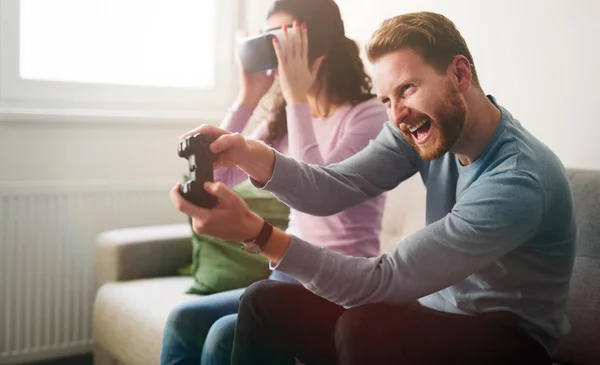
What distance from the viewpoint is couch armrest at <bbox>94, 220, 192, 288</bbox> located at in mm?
1988

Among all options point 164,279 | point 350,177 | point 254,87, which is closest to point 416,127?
point 350,177

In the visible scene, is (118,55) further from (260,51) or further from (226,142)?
(226,142)

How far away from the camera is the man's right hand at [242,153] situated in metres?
1.17

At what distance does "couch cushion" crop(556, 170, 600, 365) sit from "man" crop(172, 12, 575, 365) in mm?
116

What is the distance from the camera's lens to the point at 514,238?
100 cm

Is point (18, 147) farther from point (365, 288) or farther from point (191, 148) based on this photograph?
point (365, 288)

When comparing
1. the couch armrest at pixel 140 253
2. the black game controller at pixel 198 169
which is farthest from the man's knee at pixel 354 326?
the couch armrest at pixel 140 253

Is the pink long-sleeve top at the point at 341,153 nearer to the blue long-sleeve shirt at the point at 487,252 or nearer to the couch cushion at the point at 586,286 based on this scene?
the blue long-sleeve shirt at the point at 487,252

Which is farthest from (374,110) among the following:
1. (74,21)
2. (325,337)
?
(74,21)

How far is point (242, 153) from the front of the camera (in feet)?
3.89

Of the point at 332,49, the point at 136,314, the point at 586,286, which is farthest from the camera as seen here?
the point at 136,314

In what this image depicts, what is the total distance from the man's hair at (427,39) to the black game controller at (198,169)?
1.02ft

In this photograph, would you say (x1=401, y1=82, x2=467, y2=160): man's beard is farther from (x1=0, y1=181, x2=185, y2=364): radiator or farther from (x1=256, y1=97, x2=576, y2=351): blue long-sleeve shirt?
(x1=0, y1=181, x2=185, y2=364): radiator

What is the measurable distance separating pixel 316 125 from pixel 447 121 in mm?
618
